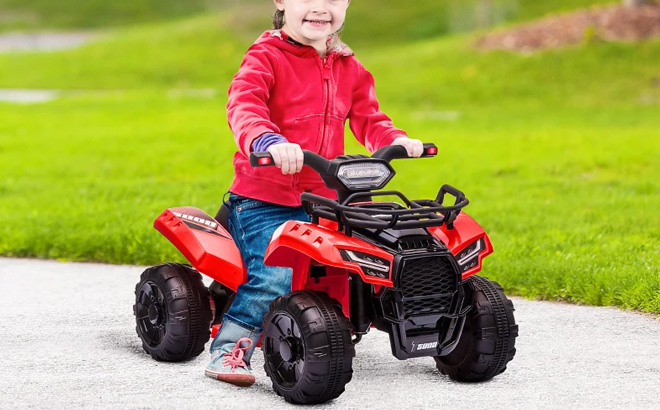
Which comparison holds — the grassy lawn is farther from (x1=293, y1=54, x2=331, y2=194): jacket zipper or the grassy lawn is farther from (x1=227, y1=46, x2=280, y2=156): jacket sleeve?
(x1=227, y1=46, x2=280, y2=156): jacket sleeve

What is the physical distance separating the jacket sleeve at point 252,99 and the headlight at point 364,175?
0.32 m

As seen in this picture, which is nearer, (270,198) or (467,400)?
(467,400)

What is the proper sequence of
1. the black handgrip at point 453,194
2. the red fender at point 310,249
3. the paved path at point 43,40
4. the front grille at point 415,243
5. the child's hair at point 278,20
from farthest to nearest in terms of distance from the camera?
the paved path at point 43,40, the child's hair at point 278,20, the black handgrip at point 453,194, the front grille at point 415,243, the red fender at point 310,249

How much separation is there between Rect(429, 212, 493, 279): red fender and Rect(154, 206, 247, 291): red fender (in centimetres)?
80

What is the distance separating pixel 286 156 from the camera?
3557 millimetres

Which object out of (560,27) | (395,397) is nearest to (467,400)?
(395,397)

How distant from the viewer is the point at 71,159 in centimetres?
1033

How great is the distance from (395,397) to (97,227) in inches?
153

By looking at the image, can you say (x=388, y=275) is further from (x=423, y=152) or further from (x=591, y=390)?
(x=591, y=390)

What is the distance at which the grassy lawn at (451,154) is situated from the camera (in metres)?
6.60

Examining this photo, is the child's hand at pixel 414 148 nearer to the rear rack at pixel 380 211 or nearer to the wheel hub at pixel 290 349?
the rear rack at pixel 380 211

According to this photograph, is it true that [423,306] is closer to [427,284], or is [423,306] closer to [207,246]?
[427,284]

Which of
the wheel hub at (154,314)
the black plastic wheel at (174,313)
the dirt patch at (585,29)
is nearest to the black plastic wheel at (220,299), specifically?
the black plastic wheel at (174,313)

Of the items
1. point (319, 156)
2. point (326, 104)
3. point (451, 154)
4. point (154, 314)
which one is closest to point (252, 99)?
point (326, 104)
